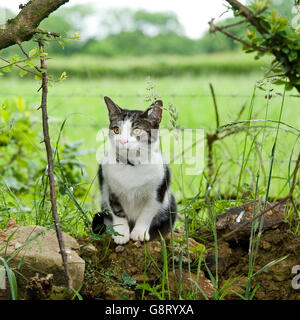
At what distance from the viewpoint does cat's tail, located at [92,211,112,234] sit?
1.85 m

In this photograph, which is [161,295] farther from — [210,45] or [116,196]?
[210,45]

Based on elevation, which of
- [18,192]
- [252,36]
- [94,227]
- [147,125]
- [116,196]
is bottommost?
[18,192]

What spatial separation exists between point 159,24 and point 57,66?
25.8ft

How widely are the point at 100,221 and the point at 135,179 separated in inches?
9.7

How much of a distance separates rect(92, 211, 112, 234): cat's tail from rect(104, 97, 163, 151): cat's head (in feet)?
0.96

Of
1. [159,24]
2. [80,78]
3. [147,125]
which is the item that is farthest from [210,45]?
[147,125]

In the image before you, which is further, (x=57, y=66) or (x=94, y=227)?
(x=57, y=66)

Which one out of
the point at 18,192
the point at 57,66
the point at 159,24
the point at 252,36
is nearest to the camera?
the point at 252,36

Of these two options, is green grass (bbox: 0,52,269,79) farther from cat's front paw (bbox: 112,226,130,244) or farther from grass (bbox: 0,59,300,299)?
cat's front paw (bbox: 112,226,130,244)

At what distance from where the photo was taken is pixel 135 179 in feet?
5.94

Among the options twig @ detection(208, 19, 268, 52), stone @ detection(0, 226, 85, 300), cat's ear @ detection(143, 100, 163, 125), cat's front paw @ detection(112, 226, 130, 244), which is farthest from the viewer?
cat's ear @ detection(143, 100, 163, 125)

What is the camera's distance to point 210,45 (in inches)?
527
